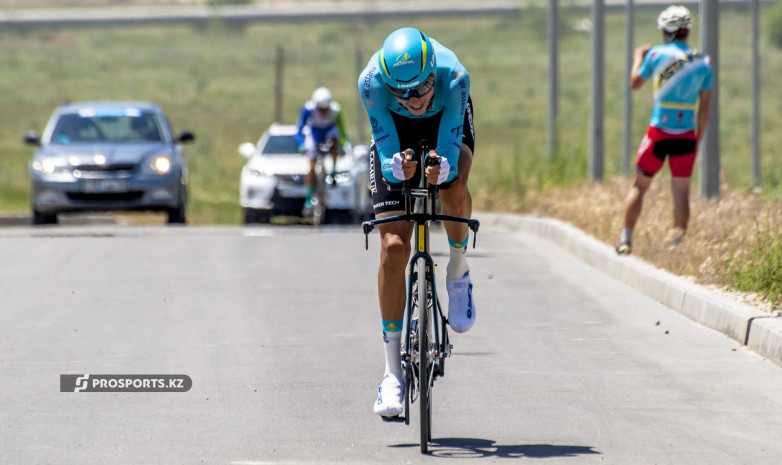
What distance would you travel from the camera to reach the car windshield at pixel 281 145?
77.2 feet

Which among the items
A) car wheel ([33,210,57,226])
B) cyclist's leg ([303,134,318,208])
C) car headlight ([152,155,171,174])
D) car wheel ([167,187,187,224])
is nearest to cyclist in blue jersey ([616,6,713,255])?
cyclist's leg ([303,134,318,208])

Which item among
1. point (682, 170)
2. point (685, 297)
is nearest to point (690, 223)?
point (682, 170)

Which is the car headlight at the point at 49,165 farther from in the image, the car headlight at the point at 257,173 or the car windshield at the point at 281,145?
the car windshield at the point at 281,145

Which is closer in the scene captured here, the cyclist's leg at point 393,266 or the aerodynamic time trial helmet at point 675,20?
the cyclist's leg at point 393,266

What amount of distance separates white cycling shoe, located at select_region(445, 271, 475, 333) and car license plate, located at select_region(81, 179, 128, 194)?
44.9 ft

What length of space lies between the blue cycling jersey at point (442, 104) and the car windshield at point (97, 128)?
1490cm

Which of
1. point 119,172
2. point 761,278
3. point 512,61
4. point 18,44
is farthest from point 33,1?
point 761,278

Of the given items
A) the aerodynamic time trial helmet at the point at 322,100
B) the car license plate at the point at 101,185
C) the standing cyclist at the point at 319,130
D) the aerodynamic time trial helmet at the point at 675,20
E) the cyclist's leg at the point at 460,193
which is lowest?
the car license plate at the point at 101,185

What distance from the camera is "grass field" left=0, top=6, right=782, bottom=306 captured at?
6097 centimetres

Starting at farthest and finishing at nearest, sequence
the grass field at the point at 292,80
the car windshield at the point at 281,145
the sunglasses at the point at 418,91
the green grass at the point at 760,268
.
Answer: the grass field at the point at 292,80
the car windshield at the point at 281,145
the green grass at the point at 760,268
the sunglasses at the point at 418,91

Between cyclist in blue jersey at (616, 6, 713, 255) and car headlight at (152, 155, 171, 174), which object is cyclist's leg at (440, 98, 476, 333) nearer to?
cyclist in blue jersey at (616, 6, 713, 255)

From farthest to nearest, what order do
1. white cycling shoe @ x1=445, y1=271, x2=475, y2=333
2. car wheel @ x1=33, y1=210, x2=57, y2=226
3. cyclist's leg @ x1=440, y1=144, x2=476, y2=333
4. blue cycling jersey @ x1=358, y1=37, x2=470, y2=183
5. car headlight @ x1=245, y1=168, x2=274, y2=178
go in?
car headlight @ x1=245, y1=168, x2=274, y2=178 < car wheel @ x1=33, y1=210, x2=57, y2=226 < white cycling shoe @ x1=445, y1=271, x2=475, y2=333 < cyclist's leg @ x1=440, y1=144, x2=476, y2=333 < blue cycling jersey @ x1=358, y1=37, x2=470, y2=183

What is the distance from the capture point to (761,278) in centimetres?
1061

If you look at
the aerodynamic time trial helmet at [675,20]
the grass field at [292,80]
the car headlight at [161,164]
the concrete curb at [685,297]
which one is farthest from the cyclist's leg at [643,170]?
the grass field at [292,80]
